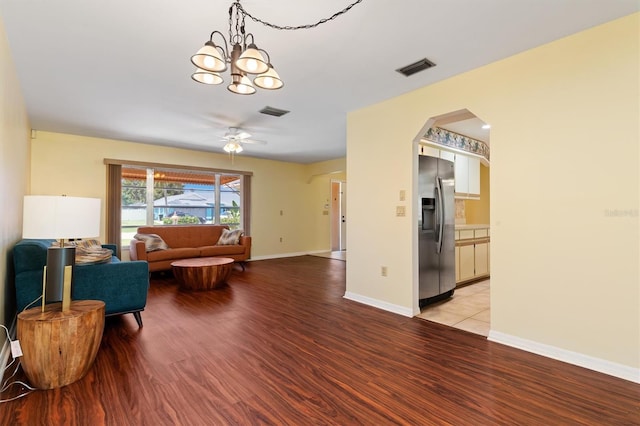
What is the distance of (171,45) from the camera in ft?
8.08

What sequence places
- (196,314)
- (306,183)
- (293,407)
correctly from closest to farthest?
1. (293,407)
2. (196,314)
3. (306,183)

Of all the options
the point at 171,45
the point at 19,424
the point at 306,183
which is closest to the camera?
the point at 19,424

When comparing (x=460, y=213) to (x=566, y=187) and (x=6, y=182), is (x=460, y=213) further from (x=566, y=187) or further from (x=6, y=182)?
(x=6, y=182)

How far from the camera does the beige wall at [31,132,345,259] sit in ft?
16.7

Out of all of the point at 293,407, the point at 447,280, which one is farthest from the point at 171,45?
the point at 447,280

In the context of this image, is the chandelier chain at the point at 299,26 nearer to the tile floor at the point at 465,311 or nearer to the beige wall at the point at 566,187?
the beige wall at the point at 566,187

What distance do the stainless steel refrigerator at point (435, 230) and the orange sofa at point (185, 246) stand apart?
3.87 meters

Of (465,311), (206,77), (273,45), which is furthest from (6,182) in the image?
(465,311)

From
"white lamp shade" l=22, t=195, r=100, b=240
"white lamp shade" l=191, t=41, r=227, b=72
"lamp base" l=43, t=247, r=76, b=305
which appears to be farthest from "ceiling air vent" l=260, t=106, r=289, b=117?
"lamp base" l=43, t=247, r=76, b=305

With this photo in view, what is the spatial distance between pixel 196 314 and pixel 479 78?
12.4 ft

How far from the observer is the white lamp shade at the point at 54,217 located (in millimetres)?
1958

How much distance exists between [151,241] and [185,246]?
0.77m

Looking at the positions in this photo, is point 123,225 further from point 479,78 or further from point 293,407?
point 479,78

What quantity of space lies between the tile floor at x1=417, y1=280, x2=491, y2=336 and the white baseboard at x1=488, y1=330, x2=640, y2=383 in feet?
0.70
